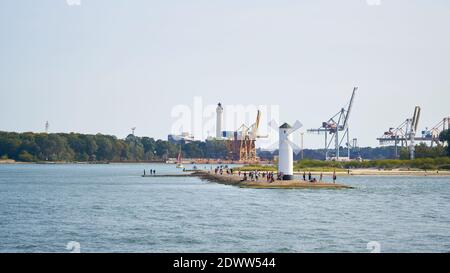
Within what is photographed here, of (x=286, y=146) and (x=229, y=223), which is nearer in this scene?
(x=229, y=223)

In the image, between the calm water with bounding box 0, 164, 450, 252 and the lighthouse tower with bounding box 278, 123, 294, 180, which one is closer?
the calm water with bounding box 0, 164, 450, 252

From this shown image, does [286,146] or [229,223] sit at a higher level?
[286,146]

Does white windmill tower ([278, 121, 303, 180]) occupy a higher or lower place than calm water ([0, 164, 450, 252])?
higher

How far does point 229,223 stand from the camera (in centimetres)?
4991

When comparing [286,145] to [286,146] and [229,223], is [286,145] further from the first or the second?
[229,223]

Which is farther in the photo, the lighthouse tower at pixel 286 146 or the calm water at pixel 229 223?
the lighthouse tower at pixel 286 146

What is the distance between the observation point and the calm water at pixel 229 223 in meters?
39.2

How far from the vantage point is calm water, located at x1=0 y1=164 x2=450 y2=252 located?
3919 centimetres

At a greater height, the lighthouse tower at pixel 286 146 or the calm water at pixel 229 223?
the lighthouse tower at pixel 286 146

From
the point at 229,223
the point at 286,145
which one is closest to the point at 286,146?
the point at 286,145

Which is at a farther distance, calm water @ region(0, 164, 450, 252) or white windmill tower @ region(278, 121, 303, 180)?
white windmill tower @ region(278, 121, 303, 180)
